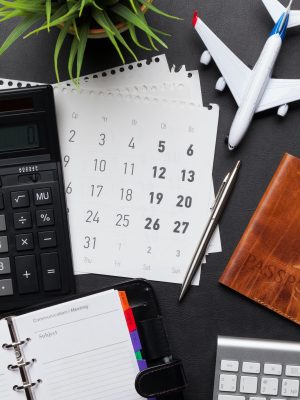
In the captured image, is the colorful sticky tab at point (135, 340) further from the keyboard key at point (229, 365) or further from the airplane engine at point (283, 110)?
the airplane engine at point (283, 110)

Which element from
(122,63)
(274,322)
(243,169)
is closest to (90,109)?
(122,63)

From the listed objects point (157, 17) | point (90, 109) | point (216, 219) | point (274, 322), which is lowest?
point (274, 322)

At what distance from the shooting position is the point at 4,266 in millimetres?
669

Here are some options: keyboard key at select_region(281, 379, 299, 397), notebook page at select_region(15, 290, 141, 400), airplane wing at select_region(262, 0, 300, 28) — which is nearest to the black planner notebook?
notebook page at select_region(15, 290, 141, 400)

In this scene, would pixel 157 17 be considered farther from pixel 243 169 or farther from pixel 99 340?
pixel 99 340

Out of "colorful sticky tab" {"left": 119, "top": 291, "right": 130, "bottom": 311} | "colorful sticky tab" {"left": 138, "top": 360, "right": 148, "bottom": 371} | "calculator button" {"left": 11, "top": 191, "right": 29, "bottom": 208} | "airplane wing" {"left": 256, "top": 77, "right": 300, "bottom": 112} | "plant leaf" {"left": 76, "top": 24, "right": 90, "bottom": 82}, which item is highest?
"plant leaf" {"left": 76, "top": 24, "right": 90, "bottom": 82}

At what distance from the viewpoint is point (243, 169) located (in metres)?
0.69

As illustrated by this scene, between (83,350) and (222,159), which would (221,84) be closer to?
(222,159)

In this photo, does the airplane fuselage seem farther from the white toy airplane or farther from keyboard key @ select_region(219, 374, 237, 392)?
keyboard key @ select_region(219, 374, 237, 392)

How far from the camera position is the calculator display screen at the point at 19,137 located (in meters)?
0.67

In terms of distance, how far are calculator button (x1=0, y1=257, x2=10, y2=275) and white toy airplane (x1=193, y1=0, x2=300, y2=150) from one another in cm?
29

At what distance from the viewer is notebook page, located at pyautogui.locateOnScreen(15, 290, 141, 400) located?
2.13ft

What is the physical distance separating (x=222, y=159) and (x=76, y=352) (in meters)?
0.28

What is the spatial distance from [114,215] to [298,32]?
0.31 metres
